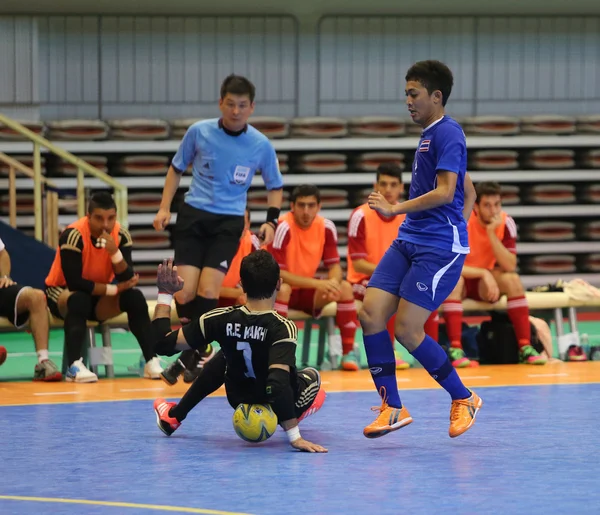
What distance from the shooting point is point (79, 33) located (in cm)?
1336

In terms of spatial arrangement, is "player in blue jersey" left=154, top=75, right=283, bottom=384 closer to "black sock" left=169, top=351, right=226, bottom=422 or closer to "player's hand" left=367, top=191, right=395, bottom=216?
"black sock" left=169, top=351, right=226, bottom=422

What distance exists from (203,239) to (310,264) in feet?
5.11

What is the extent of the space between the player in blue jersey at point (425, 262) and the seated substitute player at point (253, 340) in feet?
1.46

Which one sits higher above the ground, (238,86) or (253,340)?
(238,86)

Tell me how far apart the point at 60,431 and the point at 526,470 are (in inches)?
93.7

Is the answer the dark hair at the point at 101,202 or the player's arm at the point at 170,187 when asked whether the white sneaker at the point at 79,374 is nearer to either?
the dark hair at the point at 101,202

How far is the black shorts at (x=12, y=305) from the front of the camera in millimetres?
8016

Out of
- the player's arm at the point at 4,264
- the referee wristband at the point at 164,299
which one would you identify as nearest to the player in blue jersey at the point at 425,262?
the referee wristband at the point at 164,299

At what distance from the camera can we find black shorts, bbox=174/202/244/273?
7277mm

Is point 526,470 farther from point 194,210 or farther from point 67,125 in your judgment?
point 67,125

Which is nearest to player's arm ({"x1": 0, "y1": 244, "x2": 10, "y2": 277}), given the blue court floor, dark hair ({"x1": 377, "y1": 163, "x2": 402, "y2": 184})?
the blue court floor

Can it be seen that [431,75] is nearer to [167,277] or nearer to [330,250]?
[167,277]

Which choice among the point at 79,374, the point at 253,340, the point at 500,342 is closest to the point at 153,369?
the point at 79,374

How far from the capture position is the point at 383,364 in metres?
5.53
